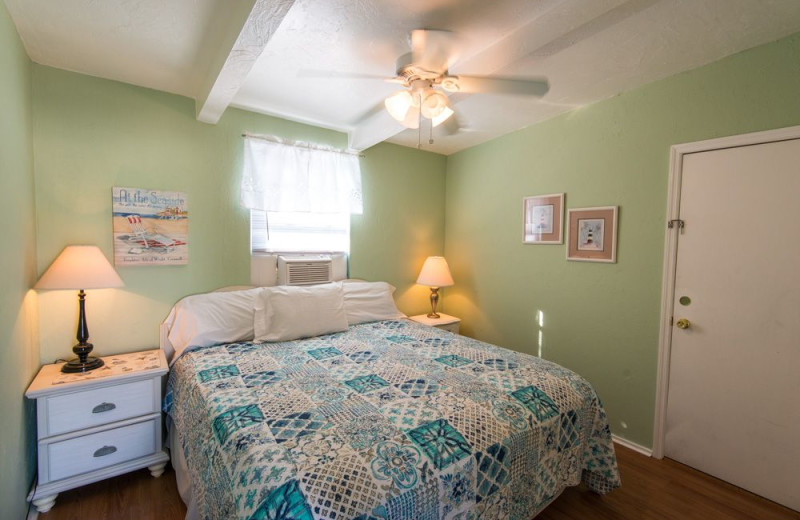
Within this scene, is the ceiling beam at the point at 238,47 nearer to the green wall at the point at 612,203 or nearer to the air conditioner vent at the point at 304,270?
the air conditioner vent at the point at 304,270

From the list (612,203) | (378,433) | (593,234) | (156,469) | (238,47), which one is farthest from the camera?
(593,234)

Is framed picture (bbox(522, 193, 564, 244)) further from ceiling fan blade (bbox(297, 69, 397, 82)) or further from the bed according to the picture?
ceiling fan blade (bbox(297, 69, 397, 82))

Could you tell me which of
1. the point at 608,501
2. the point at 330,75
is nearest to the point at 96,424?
the point at 330,75

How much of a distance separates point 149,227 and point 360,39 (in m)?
1.79

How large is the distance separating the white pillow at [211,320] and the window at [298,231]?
47cm

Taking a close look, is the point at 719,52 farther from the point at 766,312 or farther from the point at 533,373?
the point at 533,373

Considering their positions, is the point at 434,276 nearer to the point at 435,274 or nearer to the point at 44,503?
the point at 435,274

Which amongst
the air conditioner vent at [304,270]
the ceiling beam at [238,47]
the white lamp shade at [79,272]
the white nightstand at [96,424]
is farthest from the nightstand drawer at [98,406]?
the ceiling beam at [238,47]

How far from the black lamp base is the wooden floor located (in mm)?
649

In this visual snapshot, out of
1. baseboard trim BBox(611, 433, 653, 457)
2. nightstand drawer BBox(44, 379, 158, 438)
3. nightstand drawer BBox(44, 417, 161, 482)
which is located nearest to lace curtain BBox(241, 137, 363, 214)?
nightstand drawer BBox(44, 379, 158, 438)

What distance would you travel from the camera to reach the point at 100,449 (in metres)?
1.87

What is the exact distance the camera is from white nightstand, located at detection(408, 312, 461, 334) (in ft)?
10.9

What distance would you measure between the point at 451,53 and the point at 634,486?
8.52 feet

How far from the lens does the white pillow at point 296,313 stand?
7.87 feet
